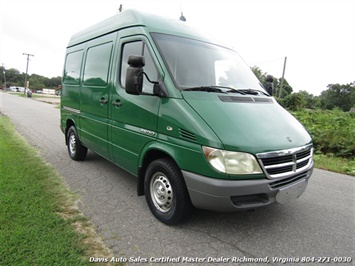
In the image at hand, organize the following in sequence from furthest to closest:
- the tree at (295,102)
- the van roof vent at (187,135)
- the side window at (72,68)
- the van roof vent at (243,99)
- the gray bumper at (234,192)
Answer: the tree at (295,102), the side window at (72,68), the van roof vent at (243,99), the van roof vent at (187,135), the gray bumper at (234,192)

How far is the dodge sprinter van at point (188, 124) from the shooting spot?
251 cm

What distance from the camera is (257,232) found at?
118 inches

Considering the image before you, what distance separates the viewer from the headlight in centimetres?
246

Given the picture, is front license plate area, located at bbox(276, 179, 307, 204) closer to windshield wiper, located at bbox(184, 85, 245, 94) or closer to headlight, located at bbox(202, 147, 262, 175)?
headlight, located at bbox(202, 147, 262, 175)

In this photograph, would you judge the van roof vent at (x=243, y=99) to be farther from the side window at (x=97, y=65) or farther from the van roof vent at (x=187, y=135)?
the side window at (x=97, y=65)

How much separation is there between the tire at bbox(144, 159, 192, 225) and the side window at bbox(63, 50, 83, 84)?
305cm

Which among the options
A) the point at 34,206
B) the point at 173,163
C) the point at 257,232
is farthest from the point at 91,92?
the point at 257,232

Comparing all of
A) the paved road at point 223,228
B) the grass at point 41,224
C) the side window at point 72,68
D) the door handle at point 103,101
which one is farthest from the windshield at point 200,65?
the side window at point 72,68

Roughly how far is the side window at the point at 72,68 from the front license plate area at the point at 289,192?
432cm

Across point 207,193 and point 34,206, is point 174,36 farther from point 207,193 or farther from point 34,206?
point 34,206

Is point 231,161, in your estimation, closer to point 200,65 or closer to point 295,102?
point 200,65

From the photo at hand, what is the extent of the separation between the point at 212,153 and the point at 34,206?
7.95ft

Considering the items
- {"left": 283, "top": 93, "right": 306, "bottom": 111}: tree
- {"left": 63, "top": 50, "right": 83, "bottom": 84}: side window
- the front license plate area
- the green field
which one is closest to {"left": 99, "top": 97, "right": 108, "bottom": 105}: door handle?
{"left": 63, "top": 50, "right": 83, "bottom": 84}: side window

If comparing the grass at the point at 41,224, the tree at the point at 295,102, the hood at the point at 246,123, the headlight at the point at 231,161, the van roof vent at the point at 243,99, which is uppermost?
the tree at the point at 295,102
